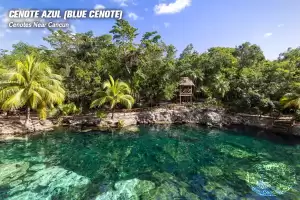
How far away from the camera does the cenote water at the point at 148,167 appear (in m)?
7.24

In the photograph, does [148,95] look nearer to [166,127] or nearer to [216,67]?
[166,127]

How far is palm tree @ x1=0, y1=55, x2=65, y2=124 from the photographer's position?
12.9 m

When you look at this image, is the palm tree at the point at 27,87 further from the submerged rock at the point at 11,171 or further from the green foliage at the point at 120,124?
the green foliage at the point at 120,124

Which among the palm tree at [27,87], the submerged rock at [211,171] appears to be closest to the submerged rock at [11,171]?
the palm tree at [27,87]

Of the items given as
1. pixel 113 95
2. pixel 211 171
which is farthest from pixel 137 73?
pixel 211 171

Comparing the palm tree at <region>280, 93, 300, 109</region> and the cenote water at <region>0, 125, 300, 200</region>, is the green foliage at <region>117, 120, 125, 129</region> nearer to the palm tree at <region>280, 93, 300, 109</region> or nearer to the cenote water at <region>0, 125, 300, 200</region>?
Result: the cenote water at <region>0, 125, 300, 200</region>

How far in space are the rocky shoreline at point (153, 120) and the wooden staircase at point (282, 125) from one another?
388mm

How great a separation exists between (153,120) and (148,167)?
10804mm

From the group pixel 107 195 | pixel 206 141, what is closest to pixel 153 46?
pixel 206 141

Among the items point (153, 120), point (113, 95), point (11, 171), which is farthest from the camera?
point (153, 120)

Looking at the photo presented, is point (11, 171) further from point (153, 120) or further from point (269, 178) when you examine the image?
point (153, 120)

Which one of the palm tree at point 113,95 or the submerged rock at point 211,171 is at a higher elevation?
the palm tree at point 113,95

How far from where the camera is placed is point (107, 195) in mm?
7027

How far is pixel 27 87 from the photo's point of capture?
44.9 feet
